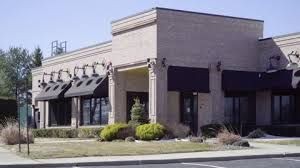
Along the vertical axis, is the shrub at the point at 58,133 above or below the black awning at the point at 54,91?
below

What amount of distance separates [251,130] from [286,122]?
3.27 meters

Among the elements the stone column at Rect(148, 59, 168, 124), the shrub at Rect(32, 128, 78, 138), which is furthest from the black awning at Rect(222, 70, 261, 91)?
the shrub at Rect(32, 128, 78, 138)

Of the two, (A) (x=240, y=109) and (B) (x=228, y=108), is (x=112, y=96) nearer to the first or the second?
(B) (x=228, y=108)

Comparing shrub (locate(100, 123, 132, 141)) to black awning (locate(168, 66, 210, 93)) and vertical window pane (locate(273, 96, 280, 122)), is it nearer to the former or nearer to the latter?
black awning (locate(168, 66, 210, 93))

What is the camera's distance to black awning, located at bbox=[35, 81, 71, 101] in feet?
150

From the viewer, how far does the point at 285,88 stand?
35312mm

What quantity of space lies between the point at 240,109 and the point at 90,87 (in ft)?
35.4

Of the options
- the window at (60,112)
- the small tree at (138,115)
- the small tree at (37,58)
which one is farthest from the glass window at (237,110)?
the small tree at (37,58)

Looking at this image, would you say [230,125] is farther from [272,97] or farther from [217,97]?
[272,97]

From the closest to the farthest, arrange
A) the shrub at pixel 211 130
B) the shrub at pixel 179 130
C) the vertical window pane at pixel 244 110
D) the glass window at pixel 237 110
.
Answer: the shrub at pixel 179 130 < the shrub at pixel 211 130 < the glass window at pixel 237 110 < the vertical window pane at pixel 244 110

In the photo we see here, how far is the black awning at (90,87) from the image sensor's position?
39438 millimetres

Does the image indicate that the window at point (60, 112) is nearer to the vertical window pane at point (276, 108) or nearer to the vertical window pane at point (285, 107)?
the vertical window pane at point (276, 108)

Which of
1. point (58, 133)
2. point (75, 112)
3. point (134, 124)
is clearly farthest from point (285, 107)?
point (75, 112)

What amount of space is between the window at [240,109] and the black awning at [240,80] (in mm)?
1278
